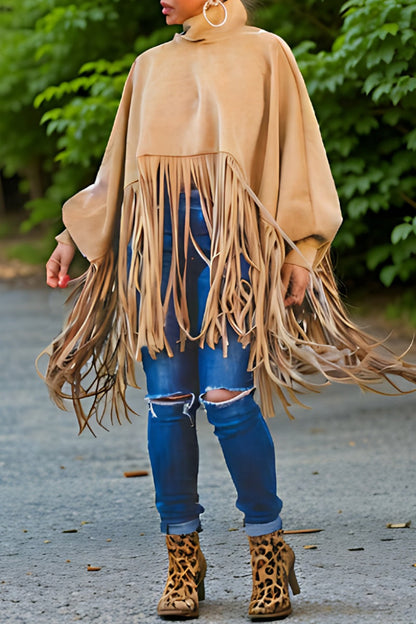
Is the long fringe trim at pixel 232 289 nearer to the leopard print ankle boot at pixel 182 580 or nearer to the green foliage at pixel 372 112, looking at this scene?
the leopard print ankle boot at pixel 182 580

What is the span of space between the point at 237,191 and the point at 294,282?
12.1 inches

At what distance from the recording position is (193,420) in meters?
2.89

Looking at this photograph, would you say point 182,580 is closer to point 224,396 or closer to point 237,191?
point 224,396

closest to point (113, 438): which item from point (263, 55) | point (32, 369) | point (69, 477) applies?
point (69, 477)

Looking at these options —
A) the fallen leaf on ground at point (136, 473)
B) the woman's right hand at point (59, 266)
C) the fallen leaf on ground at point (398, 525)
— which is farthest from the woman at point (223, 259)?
the fallen leaf on ground at point (136, 473)

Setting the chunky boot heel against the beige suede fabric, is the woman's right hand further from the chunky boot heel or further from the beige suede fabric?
the chunky boot heel

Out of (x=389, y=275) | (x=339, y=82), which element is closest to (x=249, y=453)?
(x=339, y=82)

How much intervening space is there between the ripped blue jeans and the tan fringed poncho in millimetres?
38

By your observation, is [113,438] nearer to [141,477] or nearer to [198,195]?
[141,477]

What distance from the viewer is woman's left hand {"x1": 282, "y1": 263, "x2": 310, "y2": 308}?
288cm

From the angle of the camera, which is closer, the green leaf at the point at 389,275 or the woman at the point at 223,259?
the woman at the point at 223,259

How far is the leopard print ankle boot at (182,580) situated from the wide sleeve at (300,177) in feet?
2.74

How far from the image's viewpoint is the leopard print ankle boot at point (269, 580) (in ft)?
9.04

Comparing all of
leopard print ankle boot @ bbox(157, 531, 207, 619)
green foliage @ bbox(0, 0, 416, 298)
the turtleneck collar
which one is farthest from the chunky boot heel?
green foliage @ bbox(0, 0, 416, 298)
